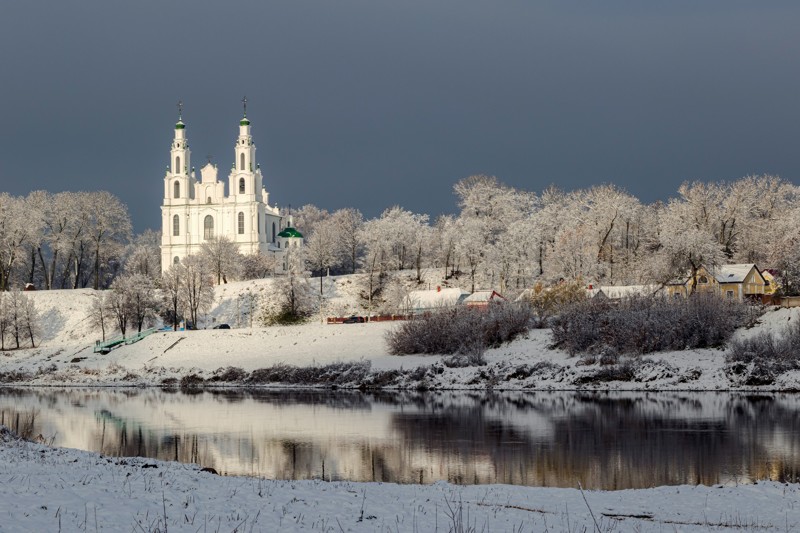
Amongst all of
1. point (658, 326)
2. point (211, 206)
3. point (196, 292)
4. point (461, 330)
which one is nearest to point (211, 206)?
point (211, 206)

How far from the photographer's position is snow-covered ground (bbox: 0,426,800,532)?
48.7 feet

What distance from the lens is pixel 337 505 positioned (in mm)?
17062

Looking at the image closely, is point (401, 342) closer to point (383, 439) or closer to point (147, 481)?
point (383, 439)

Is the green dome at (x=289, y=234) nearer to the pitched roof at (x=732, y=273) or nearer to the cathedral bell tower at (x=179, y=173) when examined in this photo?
the cathedral bell tower at (x=179, y=173)

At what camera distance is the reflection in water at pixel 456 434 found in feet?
83.2

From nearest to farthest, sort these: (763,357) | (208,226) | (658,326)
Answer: (763,357)
(658,326)
(208,226)

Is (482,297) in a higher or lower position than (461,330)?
higher

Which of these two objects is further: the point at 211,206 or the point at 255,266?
the point at 211,206

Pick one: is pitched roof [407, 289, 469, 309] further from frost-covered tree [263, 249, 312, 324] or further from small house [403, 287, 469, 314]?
frost-covered tree [263, 249, 312, 324]

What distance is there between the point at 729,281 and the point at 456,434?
53443mm

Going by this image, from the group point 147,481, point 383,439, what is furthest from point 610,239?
point 147,481

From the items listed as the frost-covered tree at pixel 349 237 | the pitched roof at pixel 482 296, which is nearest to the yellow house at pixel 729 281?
the pitched roof at pixel 482 296

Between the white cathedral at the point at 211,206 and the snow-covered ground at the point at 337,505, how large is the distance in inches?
4371

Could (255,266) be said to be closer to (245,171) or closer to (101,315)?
(245,171)
